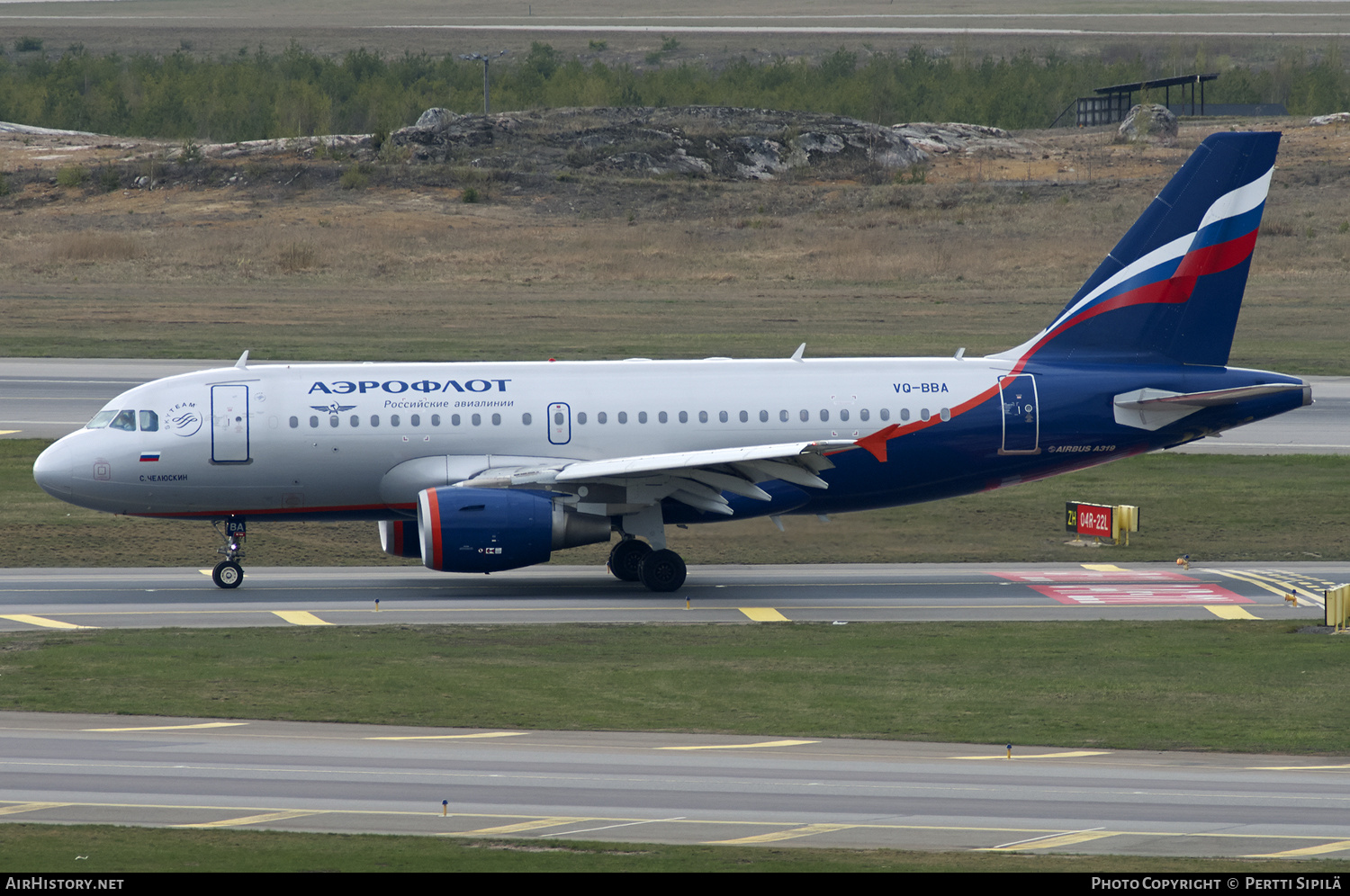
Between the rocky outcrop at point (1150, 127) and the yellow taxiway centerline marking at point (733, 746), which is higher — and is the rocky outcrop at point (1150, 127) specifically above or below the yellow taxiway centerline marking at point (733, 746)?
above

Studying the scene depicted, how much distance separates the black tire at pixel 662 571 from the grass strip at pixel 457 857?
54.8ft

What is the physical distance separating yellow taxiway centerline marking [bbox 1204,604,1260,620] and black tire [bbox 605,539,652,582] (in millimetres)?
11701

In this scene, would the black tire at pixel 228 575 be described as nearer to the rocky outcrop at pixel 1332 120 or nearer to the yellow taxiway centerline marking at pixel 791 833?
→ the yellow taxiway centerline marking at pixel 791 833

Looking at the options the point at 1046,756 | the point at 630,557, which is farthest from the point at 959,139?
the point at 1046,756

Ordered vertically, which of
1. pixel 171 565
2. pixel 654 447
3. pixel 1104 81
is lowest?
pixel 171 565

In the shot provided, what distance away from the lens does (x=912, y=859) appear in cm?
1661

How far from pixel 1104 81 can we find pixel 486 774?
184319 millimetres

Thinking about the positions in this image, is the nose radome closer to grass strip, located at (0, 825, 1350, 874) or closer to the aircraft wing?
the aircraft wing

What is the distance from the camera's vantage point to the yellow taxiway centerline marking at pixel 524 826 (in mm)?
17641

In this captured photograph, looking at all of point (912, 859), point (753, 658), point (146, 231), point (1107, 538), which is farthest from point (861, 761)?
point (146, 231)

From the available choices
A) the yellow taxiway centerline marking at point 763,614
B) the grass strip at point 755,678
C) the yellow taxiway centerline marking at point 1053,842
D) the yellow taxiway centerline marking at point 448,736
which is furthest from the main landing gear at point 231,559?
the yellow taxiway centerline marking at point 1053,842

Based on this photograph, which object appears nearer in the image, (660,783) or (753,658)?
(660,783)

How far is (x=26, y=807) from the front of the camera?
18.5 m

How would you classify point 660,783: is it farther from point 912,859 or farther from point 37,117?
point 37,117
